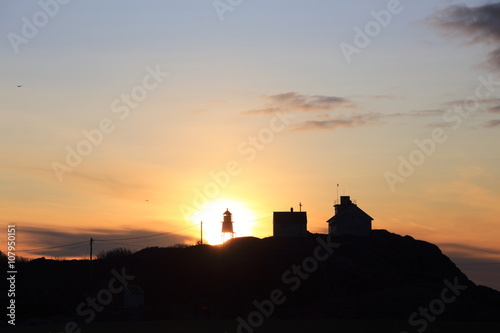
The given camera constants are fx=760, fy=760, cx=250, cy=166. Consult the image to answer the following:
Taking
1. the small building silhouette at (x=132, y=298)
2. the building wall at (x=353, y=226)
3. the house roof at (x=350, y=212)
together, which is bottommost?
the small building silhouette at (x=132, y=298)

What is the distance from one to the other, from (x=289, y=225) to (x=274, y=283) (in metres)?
19.4

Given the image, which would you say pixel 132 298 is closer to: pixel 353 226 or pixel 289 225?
pixel 289 225

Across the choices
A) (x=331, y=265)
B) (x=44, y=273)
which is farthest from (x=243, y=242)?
(x=44, y=273)

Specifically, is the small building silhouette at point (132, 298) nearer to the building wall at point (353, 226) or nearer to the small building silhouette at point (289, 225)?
the small building silhouette at point (289, 225)

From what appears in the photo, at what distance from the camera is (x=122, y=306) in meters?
→ 85.4

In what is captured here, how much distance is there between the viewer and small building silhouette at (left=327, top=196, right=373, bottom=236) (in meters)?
115

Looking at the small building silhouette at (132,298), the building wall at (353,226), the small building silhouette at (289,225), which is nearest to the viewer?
the small building silhouette at (132,298)

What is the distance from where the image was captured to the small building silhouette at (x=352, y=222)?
376ft

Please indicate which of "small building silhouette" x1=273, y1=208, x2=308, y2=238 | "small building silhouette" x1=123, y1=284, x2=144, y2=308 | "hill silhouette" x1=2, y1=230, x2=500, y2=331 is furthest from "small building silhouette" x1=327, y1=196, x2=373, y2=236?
"small building silhouette" x1=123, y1=284, x2=144, y2=308

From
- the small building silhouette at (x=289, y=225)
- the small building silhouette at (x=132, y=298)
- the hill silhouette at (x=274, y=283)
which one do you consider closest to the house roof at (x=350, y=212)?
the hill silhouette at (x=274, y=283)

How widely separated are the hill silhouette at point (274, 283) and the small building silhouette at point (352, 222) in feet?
6.35

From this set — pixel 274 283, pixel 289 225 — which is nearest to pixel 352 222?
pixel 289 225

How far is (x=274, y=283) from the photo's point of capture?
9575 cm

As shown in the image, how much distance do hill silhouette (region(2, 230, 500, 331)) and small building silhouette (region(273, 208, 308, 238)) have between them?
2.48 m
